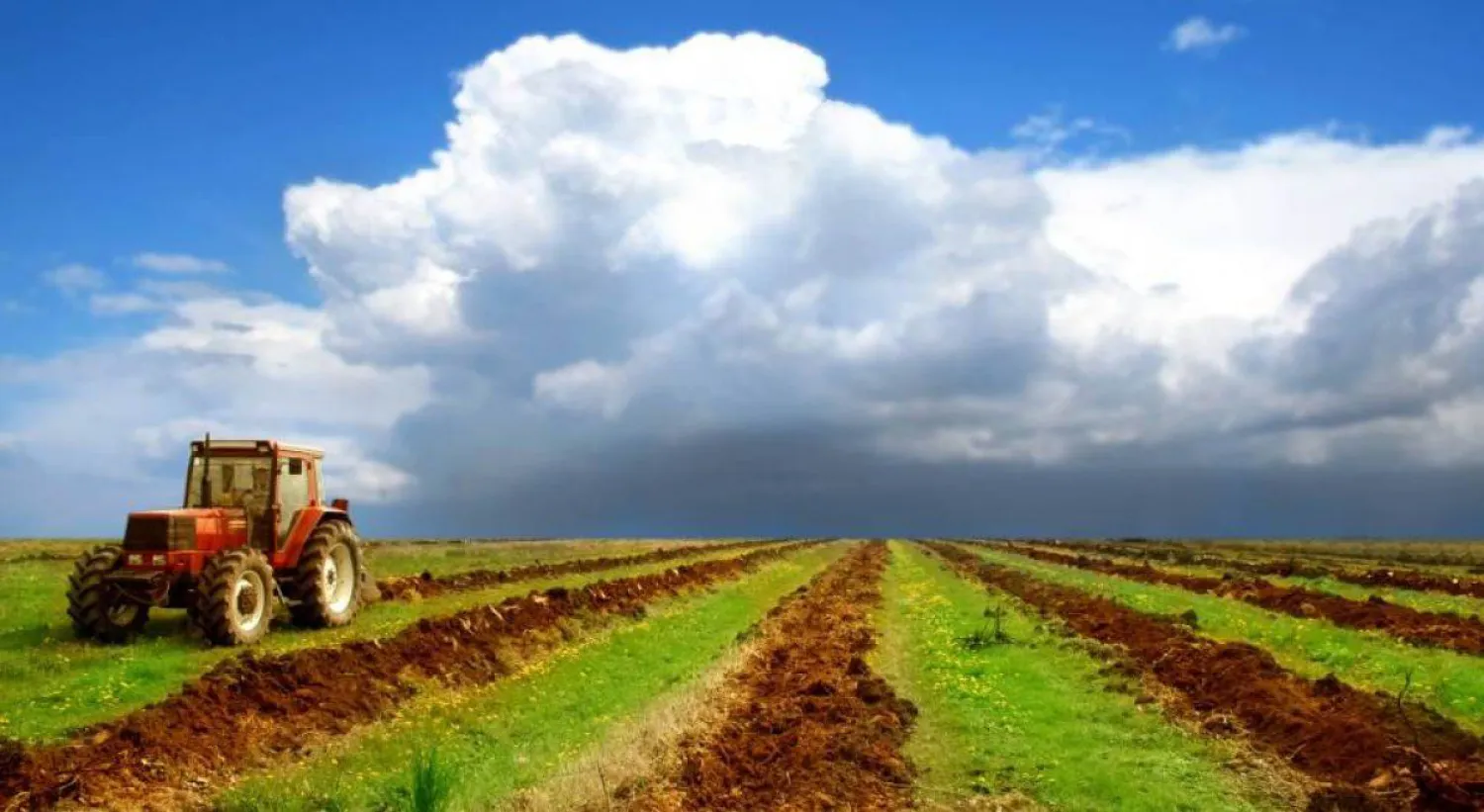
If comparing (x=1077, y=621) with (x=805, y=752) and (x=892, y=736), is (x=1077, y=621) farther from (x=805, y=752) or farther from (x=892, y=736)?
(x=805, y=752)

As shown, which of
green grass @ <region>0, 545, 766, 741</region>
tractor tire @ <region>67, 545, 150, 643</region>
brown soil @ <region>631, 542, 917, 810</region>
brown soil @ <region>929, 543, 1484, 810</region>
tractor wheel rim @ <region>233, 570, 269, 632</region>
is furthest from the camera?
tractor wheel rim @ <region>233, 570, 269, 632</region>

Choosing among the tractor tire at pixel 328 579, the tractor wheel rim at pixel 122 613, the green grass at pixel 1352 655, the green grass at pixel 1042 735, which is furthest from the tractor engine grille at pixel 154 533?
the green grass at pixel 1352 655

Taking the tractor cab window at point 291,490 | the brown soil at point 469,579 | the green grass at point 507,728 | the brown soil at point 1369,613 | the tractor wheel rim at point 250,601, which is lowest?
the green grass at point 507,728

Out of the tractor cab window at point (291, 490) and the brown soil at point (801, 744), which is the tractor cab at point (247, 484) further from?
the brown soil at point (801, 744)

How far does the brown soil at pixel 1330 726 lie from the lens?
Answer: 1070 centimetres

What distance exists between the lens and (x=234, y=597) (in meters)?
19.5

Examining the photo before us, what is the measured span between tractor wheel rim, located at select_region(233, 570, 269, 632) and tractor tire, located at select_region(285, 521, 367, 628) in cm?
185

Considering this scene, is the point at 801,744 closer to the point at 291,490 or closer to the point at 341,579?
the point at 291,490

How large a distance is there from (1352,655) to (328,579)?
67.4 feet

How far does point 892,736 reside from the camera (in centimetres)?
1397

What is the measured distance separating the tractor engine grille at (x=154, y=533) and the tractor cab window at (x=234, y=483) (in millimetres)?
1818

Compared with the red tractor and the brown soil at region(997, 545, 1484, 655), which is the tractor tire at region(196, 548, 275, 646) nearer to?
the red tractor

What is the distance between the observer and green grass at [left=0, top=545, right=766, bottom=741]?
1419cm

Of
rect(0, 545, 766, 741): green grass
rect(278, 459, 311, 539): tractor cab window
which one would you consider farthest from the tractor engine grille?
rect(278, 459, 311, 539): tractor cab window
